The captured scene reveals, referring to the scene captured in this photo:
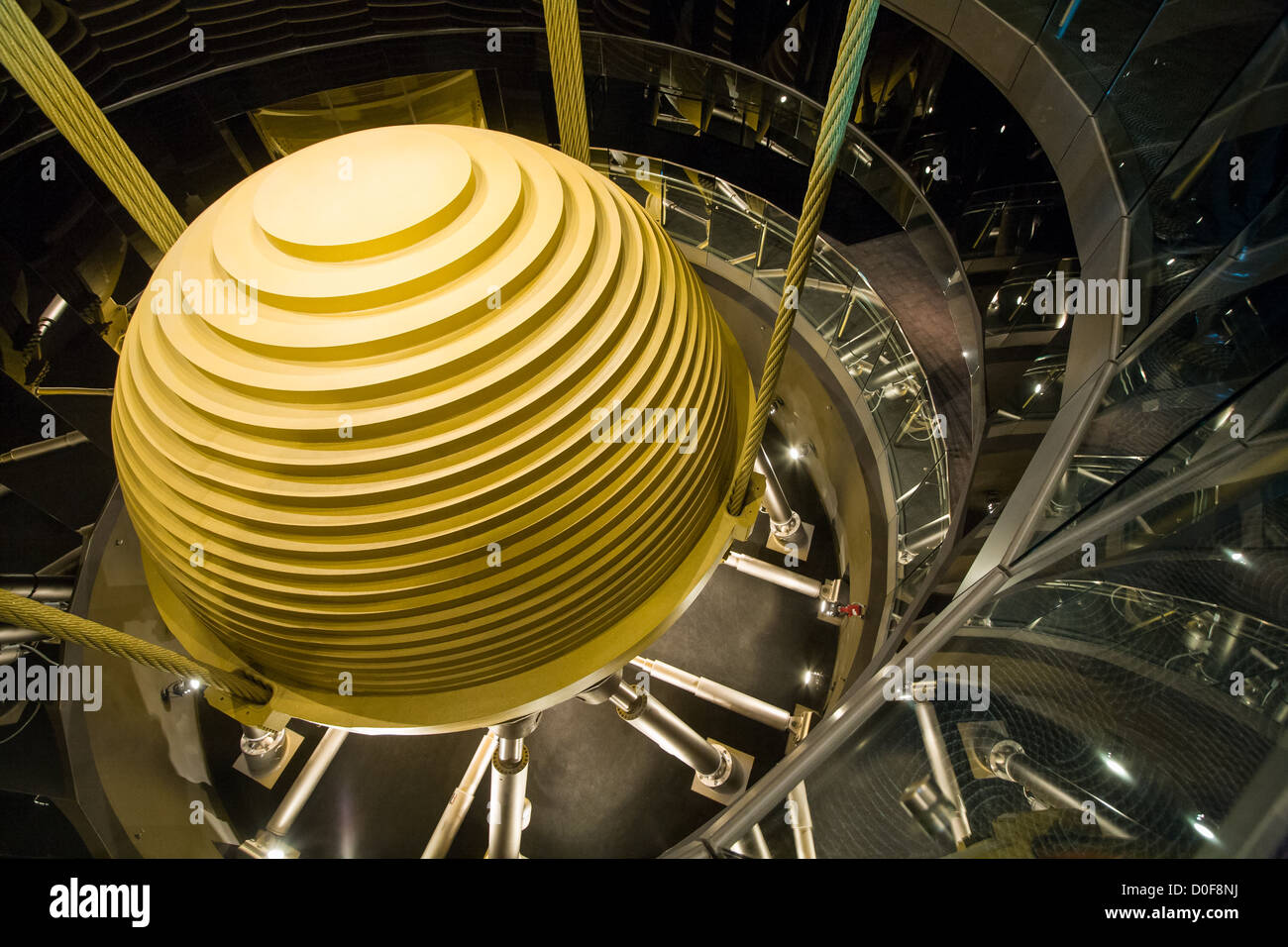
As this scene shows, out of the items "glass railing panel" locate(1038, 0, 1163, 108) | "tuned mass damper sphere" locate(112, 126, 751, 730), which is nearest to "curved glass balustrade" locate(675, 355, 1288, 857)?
"tuned mass damper sphere" locate(112, 126, 751, 730)

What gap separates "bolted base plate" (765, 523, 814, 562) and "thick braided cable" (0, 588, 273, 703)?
6.10 m

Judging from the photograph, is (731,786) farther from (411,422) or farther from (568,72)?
(568,72)

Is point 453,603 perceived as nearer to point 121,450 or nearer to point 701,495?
point 701,495

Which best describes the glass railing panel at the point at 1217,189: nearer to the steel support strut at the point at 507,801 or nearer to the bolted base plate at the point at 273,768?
the steel support strut at the point at 507,801

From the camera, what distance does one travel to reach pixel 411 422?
123 cm

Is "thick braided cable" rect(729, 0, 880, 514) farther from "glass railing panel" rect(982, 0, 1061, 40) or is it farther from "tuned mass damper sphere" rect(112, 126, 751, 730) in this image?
"glass railing panel" rect(982, 0, 1061, 40)

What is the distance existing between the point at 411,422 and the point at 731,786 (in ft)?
17.5

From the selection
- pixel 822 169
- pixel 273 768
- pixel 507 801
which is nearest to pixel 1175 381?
pixel 822 169

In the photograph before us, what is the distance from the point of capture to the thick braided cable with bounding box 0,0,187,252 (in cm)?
110

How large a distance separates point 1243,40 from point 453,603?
502 centimetres

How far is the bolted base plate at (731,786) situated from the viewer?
560 cm

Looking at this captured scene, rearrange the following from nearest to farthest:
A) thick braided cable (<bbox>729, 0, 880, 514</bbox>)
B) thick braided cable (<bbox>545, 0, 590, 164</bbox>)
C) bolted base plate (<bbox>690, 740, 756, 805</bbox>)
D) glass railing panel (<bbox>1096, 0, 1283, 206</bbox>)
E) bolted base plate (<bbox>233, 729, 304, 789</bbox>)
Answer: thick braided cable (<bbox>729, 0, 880, 514</bbox>), thick braided cable (<bbox>545, 0, 590, 164</bbox>), glass railing panel (<bbox>1096, 0, 1283, 206</bbox>), bolted base plate (<bbox>690, 740, 756, 805</bbox>), bolted base plate (<bbox>233, 729, 304, 789</bbox>)

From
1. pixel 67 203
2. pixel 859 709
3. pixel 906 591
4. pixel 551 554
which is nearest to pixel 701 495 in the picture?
pixel 551 554

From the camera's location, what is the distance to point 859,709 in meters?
1.93
